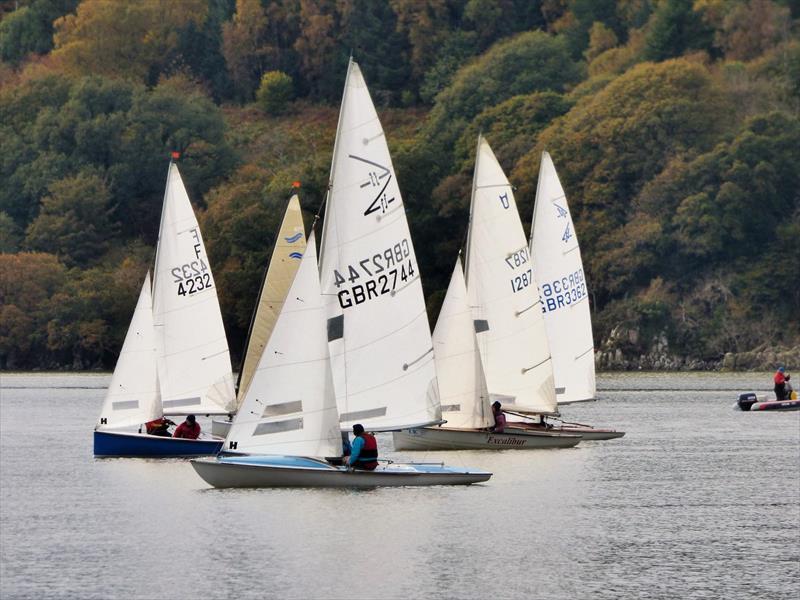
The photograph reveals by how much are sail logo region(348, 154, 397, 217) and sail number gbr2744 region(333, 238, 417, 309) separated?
116cm

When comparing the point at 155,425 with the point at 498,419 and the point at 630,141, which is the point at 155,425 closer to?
the point at 498,419

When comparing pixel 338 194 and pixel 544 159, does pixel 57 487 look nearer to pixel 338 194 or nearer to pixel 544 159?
pixel 338 194

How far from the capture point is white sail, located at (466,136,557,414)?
65.6 metres

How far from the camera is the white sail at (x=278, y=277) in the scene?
6631 centimetres

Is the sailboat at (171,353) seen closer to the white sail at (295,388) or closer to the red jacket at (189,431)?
the red jacket at (189,431)

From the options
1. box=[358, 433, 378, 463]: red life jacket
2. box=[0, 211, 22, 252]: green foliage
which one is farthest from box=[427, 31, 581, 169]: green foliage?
box=[358, 433, 378, 463]: red life jacket

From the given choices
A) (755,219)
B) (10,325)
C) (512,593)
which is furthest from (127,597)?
(10,325)

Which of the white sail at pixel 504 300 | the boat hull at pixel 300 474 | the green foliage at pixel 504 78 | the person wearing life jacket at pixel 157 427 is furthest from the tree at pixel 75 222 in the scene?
the boat hull at pixel 300 474

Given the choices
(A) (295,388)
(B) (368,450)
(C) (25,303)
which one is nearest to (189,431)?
(B) (368,450)

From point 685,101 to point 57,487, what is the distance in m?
99.8

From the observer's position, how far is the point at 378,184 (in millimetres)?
52094

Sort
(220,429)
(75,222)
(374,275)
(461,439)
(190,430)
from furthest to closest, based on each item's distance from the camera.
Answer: (75,222) < (220,429) < (461,439) < (190,430) < (374,275)

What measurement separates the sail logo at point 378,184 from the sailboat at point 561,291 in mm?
19672

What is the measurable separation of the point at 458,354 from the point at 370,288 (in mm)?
10086
